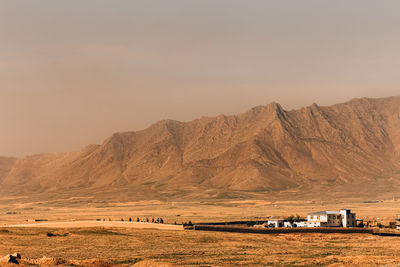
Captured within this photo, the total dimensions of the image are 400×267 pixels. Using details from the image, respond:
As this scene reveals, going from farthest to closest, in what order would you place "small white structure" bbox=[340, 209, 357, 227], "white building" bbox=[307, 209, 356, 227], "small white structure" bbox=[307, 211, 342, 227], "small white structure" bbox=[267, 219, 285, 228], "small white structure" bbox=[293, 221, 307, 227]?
1. "small white structure" bbox=[340, 209, 357, 227]
2. "white building" bbox=[307, 209, 356, 227]
3. "small white structure" bbox=[267, 219, 285, 228]
4. "small white structure" bbox=[307, 211, 342, 227]
5. "small white structure" bbox=[293, 221, 307, 227]

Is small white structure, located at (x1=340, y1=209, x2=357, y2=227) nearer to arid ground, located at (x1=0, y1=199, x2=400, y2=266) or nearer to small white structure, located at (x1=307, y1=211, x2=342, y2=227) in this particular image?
small white structure, located at (x1=307, y1=211, x2=342, y2=227)

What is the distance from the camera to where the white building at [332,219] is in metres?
126

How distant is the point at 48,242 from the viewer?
8975 cm

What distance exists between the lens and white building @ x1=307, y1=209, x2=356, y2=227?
126363mm

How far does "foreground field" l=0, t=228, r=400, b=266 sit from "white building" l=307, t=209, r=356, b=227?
18811 mm

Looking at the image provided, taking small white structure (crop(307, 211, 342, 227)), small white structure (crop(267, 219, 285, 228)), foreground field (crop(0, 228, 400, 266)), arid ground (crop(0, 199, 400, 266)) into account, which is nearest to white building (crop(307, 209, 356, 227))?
small white structure (crop(307, 211, 342, 227))

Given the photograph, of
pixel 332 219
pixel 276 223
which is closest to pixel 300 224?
pixel 276 223

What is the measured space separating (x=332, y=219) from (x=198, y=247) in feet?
166

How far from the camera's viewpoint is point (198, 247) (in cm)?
8606

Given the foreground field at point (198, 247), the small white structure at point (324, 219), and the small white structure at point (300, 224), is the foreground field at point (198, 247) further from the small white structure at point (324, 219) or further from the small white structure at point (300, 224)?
the small white structure at point (324, 219)

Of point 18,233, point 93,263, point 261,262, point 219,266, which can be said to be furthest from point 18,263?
point 18,233

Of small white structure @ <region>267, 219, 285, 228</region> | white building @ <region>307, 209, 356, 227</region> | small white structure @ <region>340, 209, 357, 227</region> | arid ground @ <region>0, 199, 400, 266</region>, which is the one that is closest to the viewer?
arid ground @ <region>0, 199, 400, 266</region>

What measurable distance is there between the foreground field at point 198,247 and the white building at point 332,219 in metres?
18.8

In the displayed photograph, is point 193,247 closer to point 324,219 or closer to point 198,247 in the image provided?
point 198,247
